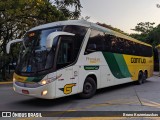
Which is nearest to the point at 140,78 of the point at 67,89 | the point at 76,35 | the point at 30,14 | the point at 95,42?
the point at 95,42

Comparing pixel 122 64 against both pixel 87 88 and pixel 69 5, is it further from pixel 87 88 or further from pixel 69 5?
pixel 69 5

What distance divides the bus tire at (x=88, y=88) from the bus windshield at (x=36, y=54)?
248cm

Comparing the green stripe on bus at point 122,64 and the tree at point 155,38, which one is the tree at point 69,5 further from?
the tree at point 155,38

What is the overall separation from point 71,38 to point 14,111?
11.6 ft

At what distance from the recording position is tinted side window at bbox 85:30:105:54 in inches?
497

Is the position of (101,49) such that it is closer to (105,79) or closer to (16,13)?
(105,79)

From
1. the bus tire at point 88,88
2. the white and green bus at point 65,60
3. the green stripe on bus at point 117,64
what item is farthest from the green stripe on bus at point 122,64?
the bus tire at point 88,88

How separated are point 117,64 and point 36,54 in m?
5.76

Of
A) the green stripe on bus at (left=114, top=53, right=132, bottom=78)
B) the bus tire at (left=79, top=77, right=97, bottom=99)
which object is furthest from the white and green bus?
the green stripe on bus at (left=114, top=53, right=132, bottom=78)

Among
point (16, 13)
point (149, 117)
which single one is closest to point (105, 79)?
point (149, 117)

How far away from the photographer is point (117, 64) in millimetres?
15359

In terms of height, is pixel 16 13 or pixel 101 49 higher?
pixel 16 13

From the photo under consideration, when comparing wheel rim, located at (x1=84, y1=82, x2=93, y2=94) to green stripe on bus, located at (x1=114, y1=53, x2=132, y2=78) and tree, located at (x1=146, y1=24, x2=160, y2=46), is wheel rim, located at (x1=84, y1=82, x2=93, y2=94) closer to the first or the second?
green stripe on bus, located at (x1=114, y1=53, x2=132, y2=78)

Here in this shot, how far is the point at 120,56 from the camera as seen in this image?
15.8 metres
